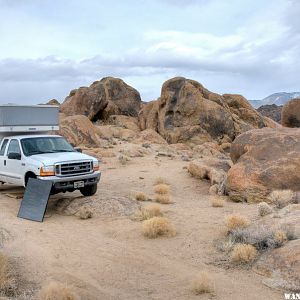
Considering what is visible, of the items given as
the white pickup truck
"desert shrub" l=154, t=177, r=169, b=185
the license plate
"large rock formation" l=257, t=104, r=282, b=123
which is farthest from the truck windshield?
"large rock formation" l=257, t=104, r=282, b=123

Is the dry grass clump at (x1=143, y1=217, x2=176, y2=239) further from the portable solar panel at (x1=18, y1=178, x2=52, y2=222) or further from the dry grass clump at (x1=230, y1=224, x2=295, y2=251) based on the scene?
the portable solar panel at (x1=18, y1=178, x2=52, y2=222)

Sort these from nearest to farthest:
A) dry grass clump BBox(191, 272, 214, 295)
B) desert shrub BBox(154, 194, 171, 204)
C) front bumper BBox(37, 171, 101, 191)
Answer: dry grass clump BBox(191, 272, 214, 295) < front bumper BBox(37, 171, 101, 191) < desert shrub BBox(154, 194, 171, 204)

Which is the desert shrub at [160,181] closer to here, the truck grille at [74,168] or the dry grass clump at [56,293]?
the truck grille at [74,168]

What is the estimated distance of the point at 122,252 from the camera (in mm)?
8977

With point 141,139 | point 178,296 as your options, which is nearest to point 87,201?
point 178,296

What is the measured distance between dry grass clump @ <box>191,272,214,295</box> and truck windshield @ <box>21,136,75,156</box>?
7.65 m

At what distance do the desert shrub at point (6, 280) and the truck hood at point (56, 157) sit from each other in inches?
202

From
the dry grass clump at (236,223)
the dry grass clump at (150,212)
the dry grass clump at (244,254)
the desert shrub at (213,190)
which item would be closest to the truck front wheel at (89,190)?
the dry grass clump at (150,212)

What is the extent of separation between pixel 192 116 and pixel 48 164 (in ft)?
74.2

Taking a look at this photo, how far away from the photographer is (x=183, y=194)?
16.4 meters

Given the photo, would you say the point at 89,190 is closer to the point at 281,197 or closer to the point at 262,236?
the point at 281,197

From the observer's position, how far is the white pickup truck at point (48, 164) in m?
12.4

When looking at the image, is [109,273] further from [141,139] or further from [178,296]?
[141,139]

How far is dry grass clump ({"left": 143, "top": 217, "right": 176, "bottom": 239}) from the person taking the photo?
9953mm
